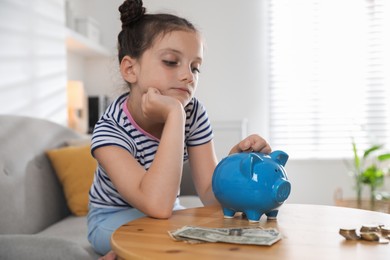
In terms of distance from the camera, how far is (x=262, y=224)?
97 centimetres

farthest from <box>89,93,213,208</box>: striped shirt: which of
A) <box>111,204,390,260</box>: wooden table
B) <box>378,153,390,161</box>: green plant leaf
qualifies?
<box>378,153,390,161</box>: green plant leaf

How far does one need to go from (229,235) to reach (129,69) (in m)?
0.63

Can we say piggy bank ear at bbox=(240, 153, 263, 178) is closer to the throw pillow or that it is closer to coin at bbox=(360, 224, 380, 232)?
coin at bbox=(360, 224, 380, 232)

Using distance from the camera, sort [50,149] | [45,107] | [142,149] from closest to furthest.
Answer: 1. [142,149]
2. [50,149]
3. [45,107]

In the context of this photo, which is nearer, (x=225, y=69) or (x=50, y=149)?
(x=50, y=149)

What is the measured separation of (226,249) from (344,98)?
3955 mm

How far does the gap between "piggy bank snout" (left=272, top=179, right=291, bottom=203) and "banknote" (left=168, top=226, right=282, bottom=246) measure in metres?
0.09

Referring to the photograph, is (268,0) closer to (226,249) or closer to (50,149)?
(50,149)

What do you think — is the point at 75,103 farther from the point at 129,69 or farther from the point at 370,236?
the point at 370,236

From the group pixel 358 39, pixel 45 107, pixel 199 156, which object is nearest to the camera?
pixel 199 156

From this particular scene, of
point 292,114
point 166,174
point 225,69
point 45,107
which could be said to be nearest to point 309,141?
point 292,114

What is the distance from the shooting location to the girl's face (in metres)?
1.16

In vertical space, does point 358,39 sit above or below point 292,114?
above

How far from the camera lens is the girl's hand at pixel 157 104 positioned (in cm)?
111
